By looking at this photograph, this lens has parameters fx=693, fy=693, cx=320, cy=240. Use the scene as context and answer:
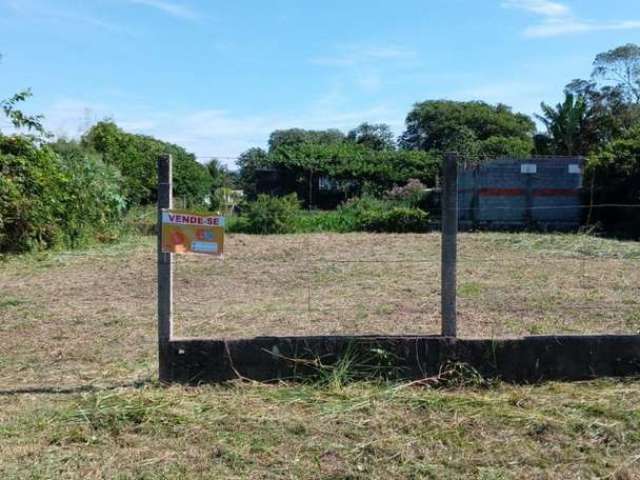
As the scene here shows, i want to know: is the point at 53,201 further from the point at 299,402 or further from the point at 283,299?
the point at 299,402

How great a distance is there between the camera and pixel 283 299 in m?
8.62

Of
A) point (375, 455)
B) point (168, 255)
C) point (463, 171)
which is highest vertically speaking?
point (463, 171)

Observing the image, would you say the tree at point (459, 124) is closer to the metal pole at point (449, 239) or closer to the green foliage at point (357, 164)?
the green foliage at point (357, 164)

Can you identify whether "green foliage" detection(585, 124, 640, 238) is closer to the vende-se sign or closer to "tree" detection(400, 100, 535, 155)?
the vende-se sign

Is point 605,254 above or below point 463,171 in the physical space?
below

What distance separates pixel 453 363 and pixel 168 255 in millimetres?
2261

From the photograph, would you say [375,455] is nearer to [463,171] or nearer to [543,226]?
[543,226]

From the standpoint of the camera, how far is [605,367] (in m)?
5.09

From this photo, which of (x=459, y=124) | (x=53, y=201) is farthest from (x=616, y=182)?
(x=459, y=124)

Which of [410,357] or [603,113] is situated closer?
[410,357]

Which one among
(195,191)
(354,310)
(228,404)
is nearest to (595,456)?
(228,404)

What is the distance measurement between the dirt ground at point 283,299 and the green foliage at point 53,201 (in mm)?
981

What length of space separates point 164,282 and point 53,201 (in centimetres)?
1106

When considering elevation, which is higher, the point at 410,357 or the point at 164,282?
the point at 164,282
